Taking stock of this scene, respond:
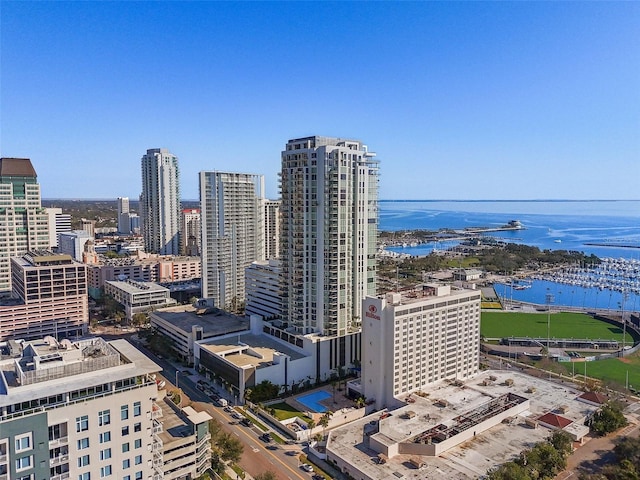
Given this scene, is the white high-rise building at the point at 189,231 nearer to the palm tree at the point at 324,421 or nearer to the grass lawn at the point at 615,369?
the palm tree at the point at 324,421

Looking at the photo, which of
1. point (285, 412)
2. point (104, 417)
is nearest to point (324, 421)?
point (285, 412)

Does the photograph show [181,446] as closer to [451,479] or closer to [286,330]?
[451,479]

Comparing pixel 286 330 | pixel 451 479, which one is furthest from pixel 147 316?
pixel 451 479

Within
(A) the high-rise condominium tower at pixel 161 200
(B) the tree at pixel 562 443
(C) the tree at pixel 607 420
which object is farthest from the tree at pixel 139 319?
(C) the tree at pixel 607 420

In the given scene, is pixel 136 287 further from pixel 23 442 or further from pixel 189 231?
pixel 23 442

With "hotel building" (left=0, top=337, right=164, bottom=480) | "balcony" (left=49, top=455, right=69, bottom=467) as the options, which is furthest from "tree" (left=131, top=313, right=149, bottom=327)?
"balcony" (left=49, top=455, right=69, bottom=467)
